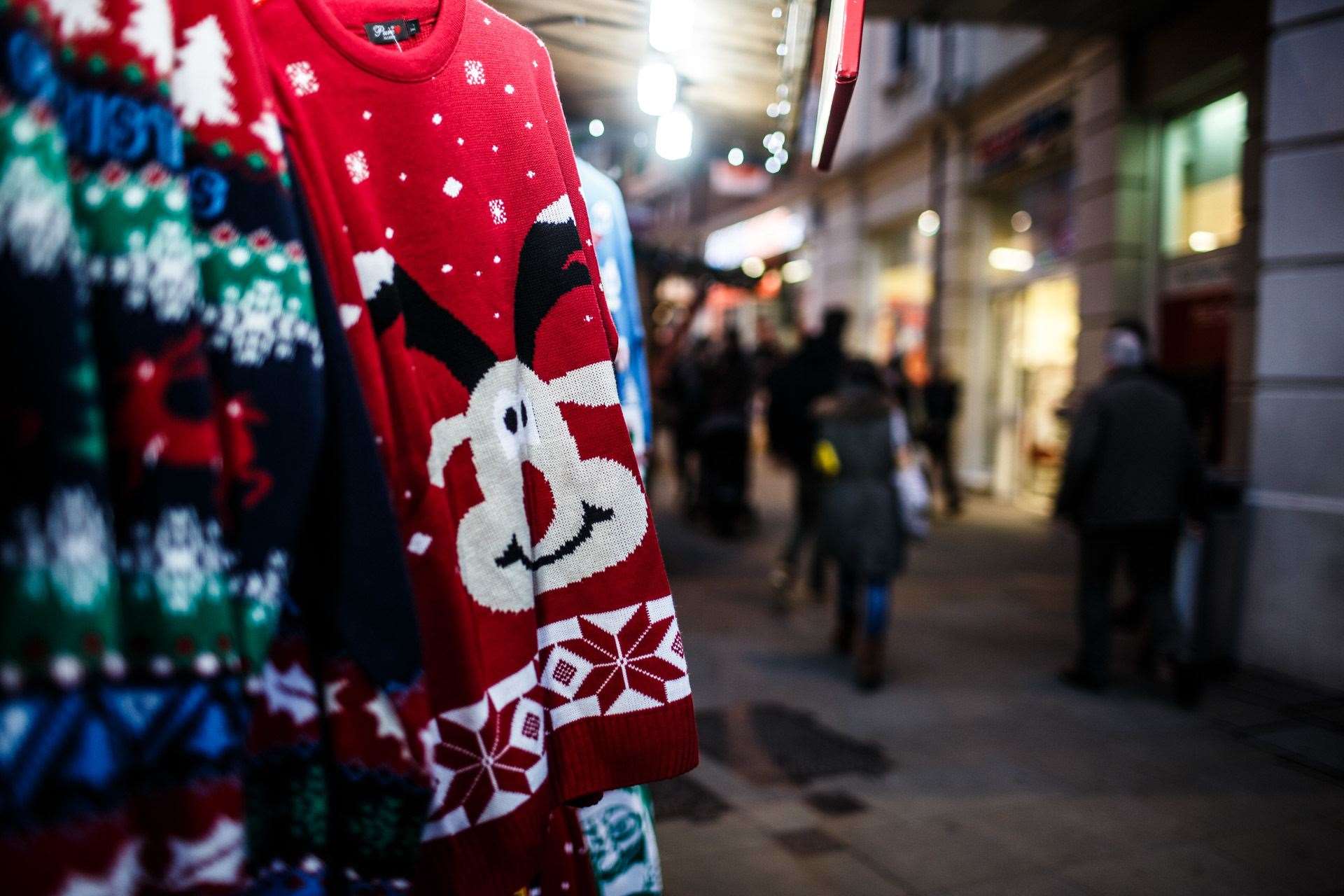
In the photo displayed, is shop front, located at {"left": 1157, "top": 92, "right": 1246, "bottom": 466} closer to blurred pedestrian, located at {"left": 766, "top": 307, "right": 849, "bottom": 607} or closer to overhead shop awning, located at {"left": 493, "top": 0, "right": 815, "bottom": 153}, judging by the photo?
blurred pedestrian, located at {"left": 766, "top": 307, "right": 849, "bottom": 607}

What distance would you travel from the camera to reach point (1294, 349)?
521cm

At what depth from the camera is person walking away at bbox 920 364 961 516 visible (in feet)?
35.7

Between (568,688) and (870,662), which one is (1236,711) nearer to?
(870,662)

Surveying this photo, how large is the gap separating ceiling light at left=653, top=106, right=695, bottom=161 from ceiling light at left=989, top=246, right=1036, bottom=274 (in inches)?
360

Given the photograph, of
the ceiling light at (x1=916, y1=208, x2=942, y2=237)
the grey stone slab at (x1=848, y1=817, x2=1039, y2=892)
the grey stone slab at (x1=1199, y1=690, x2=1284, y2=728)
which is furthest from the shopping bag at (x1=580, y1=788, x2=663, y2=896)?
the ceiling light at (x1=916, y1=208, x2=942, y2=237)

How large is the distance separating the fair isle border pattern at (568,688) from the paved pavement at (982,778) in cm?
193

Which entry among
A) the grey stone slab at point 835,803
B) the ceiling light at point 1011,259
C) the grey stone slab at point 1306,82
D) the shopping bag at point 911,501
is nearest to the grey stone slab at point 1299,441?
the grey stone slab at point 1306,82

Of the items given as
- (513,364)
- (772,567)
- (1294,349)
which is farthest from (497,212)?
(772,567)

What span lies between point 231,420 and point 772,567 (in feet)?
24.2

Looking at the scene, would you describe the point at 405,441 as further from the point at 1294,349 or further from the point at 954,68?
the point at 954,68

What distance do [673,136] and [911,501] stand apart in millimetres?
2631

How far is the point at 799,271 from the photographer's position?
1898 cm

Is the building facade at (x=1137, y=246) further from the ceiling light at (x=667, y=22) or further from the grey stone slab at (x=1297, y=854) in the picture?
the ceiling light at (x=667, y=22)

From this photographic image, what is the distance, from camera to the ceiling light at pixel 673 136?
11.4ft
